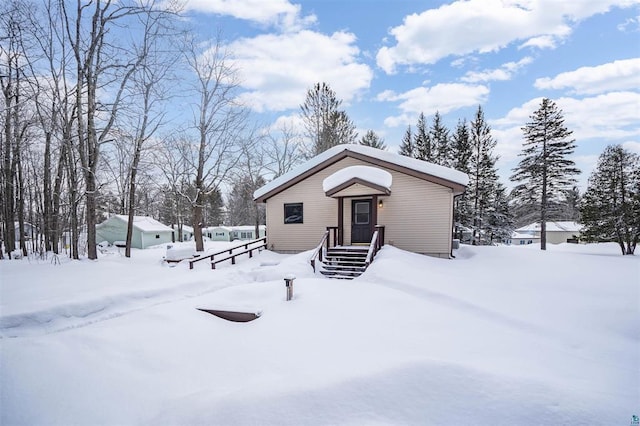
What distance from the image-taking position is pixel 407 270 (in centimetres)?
738

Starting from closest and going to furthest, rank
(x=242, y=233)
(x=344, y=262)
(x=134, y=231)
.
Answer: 1. (x=344, y=262)
2. (x=134, y=231)
3. (x=242, y=233)

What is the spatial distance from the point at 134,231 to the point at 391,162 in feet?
83.7

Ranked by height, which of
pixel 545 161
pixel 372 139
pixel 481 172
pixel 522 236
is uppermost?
pixel 372 139

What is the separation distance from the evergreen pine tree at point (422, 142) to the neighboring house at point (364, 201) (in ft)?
53.4

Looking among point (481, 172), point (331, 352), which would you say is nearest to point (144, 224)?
point (331, 352)

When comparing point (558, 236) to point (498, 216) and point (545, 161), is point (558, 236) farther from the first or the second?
point (545, 161)

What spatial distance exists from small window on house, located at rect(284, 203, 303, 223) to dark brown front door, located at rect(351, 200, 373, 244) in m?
2.46

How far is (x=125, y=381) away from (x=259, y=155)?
828 inches

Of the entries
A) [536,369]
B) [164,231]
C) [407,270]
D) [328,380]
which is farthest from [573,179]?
[164,231]

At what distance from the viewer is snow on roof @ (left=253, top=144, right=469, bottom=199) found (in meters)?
10.1

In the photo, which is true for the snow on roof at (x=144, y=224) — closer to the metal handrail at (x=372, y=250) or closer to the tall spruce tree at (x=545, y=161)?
the metal handrail at (x=372, y=250)

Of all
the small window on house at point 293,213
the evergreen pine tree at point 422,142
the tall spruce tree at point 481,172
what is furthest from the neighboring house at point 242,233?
the tall spruce tree at point 481,172

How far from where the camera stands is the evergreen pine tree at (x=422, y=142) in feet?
85.4

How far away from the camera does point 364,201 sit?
11.2 m
